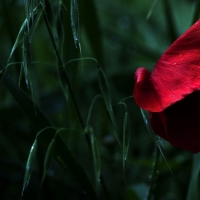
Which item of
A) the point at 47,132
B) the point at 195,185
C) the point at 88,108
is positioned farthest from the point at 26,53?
the point at 88,108

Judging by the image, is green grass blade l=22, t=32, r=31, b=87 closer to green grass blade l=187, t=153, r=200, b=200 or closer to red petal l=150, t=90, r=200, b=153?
red petal l=150, t=90, r=200, b=153

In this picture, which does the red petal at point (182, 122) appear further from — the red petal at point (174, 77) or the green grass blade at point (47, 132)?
the green grass blade at point (47, 132)

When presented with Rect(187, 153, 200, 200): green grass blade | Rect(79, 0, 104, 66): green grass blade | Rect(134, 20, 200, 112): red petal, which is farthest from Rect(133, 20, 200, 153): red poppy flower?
Rect(79, 0, 104, 66): green grass blade

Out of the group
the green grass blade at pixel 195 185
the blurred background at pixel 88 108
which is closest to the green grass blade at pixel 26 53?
the blurred background at pixel 88 108

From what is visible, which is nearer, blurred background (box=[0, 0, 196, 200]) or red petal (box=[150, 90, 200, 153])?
red petal (box=[150, 90, 200, 153])

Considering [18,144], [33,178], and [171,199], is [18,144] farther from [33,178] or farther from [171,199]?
[171,199]

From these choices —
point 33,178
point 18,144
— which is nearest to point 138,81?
point 33,178
